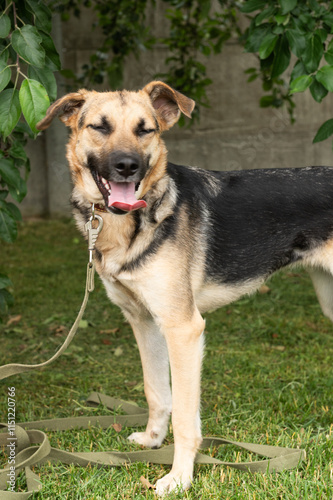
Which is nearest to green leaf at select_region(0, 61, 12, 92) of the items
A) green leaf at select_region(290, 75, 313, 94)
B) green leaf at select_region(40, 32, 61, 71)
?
green leaf at select_region(40, 32, 61, 71)

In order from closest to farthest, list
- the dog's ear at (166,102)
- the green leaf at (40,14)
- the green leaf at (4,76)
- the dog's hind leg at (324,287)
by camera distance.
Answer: the green leaf at (4,76)
the dog's ear at (166,102)
the green leaf at (40,14)
the dog's hind leg at (324,287)

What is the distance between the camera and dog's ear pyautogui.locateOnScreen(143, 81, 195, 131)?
3.03m

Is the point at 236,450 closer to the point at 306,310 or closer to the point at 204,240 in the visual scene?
the point at 204,240

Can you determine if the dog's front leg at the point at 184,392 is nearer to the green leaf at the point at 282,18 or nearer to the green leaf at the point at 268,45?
the green leaf at the point at 268,45

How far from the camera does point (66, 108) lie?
9.99 ft

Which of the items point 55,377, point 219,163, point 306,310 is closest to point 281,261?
point 55,377

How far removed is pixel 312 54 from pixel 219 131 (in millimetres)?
6750

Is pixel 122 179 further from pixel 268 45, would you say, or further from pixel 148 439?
pixel 148 439

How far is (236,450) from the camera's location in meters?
3.21

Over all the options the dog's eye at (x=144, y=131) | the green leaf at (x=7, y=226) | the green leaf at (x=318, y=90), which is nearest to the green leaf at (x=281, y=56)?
the green leaf at (x=318, y=90)

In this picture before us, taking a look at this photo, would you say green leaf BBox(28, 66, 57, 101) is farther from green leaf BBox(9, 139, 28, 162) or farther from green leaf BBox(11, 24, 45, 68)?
green leaf BBox(9, 139, 28, 162)

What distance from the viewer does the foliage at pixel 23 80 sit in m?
2.63

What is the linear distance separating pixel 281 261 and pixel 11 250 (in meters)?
5.61

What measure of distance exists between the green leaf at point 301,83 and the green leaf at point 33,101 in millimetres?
1401
